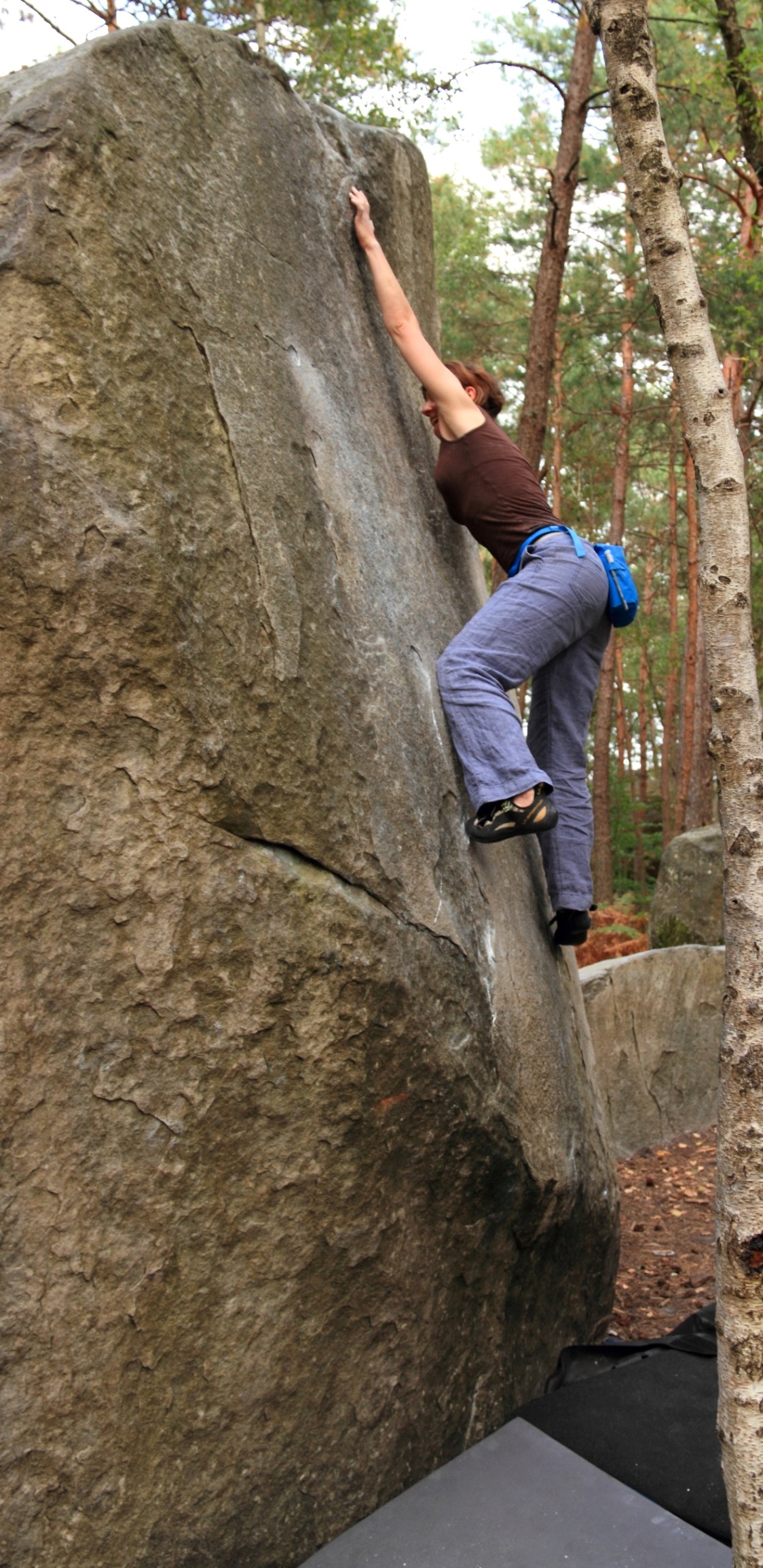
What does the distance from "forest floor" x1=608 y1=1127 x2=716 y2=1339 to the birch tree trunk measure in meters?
1.75

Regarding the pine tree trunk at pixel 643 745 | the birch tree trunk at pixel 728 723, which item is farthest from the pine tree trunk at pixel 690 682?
the birch tree trunk at pixel 728 723

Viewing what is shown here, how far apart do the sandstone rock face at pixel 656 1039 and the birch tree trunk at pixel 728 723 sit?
3.98 meters

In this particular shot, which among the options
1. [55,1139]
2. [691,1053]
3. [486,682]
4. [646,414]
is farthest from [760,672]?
[55,1139]

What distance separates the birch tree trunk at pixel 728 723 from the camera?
2.13m

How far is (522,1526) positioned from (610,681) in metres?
13.2

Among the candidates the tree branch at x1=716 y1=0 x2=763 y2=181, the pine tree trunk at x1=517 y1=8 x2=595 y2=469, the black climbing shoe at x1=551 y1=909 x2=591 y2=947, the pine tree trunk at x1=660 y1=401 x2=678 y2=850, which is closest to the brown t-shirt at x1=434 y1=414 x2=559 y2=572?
the black climbing shoe at x1=551 y1=909 x2=591 y2=947

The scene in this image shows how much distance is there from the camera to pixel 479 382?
3709 millimetres

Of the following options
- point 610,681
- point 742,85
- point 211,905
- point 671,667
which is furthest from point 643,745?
point 211,905

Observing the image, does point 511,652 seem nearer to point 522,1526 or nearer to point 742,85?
point 522,1526

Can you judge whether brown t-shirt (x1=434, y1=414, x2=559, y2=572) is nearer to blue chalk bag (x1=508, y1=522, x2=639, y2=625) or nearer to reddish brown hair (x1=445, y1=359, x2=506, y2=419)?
blue chalk bag (x1=508, y1=522, x2=639, y2=625)

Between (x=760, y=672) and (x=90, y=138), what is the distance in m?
17.5

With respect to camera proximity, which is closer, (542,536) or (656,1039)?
(542,536)

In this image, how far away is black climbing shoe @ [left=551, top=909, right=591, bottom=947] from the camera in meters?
3.79

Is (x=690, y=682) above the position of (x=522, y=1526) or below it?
above
